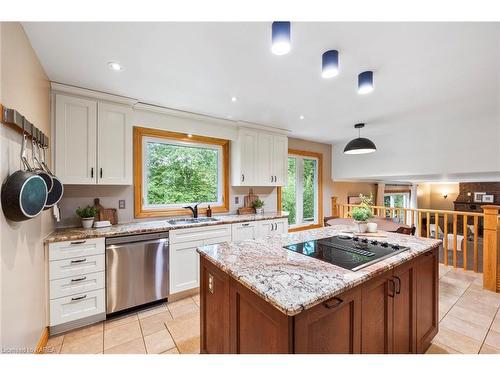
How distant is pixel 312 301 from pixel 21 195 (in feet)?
5.47

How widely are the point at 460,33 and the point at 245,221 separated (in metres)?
2.69

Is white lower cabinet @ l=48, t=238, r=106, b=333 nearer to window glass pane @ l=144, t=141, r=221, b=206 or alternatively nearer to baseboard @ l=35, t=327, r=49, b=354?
baseboard @ l=35, t=327, r=49, b=354

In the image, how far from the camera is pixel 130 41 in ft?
5.11

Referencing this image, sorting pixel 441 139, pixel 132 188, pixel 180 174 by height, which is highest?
pixel 441 139

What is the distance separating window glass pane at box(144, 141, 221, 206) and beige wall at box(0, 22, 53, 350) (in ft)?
4.27

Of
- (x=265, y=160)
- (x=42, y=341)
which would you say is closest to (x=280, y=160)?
(x=265, y=160)

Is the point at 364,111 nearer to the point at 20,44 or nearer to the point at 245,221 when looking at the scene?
the point at 245,221

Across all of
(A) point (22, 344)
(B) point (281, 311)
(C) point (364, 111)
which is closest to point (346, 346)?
(B) point (281, 311)

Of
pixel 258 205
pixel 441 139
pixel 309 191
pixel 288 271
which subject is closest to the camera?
pixel 288 271

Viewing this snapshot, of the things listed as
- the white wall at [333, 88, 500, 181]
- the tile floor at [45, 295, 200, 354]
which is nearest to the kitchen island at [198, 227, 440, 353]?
the tile floor at [45, 295, 200, 354]

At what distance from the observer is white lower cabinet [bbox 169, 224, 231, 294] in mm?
2582

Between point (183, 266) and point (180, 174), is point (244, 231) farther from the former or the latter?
point (180, 174)

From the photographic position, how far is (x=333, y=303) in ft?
3.35
